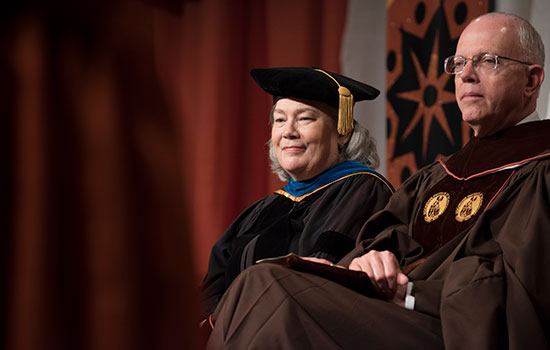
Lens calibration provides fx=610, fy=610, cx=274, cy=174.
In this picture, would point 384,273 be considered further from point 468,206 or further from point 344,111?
point 344,111

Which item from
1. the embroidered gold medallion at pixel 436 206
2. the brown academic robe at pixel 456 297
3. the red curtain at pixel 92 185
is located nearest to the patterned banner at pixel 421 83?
the embroidered gold medallion at pixel 436 206

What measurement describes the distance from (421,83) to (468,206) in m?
1.37

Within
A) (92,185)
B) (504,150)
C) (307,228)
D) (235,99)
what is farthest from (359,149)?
(92,185)

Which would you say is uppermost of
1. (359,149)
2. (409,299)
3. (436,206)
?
(359,149)

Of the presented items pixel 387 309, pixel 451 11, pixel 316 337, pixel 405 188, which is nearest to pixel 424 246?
pixel 405 188

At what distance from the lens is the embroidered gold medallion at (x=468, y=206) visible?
1.79 metres

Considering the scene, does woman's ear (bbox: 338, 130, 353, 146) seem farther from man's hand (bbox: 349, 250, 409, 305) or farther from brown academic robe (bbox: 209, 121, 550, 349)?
man's hand (bbox: 349, 250, 409, 305)

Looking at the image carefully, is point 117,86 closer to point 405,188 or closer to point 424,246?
point 424,246

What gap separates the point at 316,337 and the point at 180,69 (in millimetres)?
3189

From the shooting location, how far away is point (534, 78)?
195 centimetres

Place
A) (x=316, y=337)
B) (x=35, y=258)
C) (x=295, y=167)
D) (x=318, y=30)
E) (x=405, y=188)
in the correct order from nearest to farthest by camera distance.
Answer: (x=35, y=258) < (x=316, y=337) < (x=405, y=188) < (x=295, y=167) < (x=318, y=30)

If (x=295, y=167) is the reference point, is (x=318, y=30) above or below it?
above

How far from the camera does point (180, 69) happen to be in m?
4.30

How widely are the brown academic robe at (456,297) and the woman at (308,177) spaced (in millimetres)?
533
